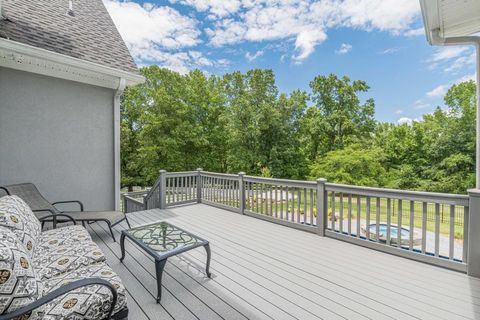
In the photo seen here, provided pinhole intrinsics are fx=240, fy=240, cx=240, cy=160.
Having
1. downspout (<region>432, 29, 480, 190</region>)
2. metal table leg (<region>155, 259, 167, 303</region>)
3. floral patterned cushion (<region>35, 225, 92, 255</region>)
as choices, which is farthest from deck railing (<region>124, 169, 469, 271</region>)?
floral patterned cushion (<region>35, 225, 92, 255</region>)

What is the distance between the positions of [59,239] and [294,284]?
2600mm

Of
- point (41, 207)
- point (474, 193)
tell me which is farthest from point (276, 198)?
point (41, 207)

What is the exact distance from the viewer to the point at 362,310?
217cm

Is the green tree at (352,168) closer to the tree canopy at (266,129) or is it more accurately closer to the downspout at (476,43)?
the tree canopy at (266,129)

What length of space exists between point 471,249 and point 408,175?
19.9m

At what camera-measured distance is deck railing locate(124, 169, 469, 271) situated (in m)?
2.95

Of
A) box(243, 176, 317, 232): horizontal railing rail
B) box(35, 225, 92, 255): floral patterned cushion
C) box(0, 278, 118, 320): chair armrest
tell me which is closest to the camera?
box(0, 278, 118, 320): chair armrest

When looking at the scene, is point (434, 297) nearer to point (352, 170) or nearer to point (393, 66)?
point (352, 170)

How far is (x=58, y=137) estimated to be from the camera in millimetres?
4520

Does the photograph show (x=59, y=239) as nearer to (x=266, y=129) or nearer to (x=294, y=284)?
(x=294, y=284)

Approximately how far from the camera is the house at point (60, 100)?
4012mm

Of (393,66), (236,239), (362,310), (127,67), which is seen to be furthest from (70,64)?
(393,66)

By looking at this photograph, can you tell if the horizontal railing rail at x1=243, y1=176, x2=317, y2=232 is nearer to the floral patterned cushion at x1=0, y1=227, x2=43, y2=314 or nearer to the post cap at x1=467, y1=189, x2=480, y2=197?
the post cap at x1=467, y1=189, x2=480, y2=197

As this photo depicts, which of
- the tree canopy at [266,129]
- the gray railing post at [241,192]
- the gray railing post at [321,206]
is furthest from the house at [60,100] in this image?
the tree canopy at [266,129]
